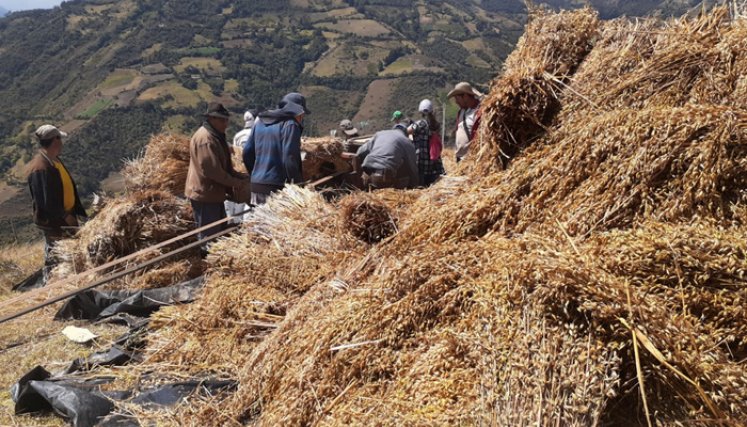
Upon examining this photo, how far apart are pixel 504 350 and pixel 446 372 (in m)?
0.37

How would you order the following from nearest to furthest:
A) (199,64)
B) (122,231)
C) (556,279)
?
(556,279) → (122,231) → (199,64)

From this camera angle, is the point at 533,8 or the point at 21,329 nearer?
the point at 533,8

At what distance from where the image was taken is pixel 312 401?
254 cm

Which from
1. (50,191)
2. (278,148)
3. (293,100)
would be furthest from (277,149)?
(50,191)

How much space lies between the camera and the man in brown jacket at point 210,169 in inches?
218

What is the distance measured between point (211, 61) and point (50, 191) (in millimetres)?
119736

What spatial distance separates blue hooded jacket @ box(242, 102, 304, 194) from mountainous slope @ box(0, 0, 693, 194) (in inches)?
2612

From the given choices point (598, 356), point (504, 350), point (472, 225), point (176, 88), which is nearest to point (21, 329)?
point (472, 225)

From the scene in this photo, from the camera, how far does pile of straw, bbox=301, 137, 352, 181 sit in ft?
22.3

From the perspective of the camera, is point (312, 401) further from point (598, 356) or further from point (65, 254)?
point (65, 254)

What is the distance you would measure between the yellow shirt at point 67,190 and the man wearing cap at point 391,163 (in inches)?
126

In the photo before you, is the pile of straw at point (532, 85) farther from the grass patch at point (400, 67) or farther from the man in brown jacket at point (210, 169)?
the grass patch at point (400, 67)

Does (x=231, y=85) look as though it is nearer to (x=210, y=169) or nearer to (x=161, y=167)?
(x=161, y=167)

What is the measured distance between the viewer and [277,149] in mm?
5621
